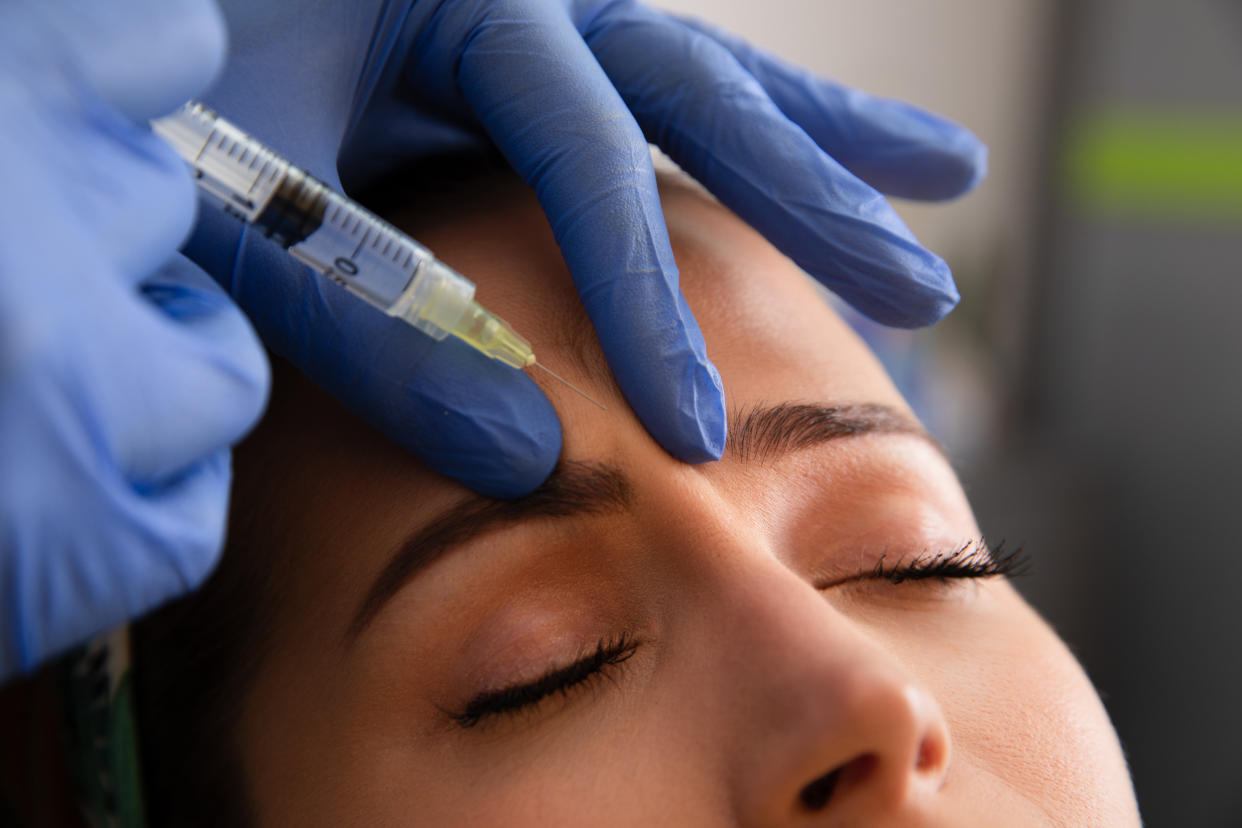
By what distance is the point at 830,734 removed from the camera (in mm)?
673

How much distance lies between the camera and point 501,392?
794mm

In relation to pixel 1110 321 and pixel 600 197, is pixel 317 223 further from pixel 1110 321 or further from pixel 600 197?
pixel 1110 321

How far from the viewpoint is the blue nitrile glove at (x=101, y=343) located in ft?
1.77

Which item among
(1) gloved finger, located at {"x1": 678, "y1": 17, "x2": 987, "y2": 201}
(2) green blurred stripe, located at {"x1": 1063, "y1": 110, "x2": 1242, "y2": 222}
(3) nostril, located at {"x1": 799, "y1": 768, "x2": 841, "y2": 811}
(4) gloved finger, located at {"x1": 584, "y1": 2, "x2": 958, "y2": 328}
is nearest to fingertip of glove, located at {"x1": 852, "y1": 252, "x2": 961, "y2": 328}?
(4) gloved finger, located at {"x1": 584, "y1": 2, "x2": 958, "y2": 328}

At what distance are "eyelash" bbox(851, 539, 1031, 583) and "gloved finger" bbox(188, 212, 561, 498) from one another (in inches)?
13.3

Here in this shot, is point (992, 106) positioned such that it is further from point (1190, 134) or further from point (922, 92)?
point (1190, 134)

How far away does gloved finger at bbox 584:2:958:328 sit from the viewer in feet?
3.08

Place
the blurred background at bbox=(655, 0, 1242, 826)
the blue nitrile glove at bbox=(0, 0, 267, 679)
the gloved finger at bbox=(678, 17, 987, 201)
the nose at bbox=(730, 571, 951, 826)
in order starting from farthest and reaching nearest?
the blurred background at bbox=(655, 0, 1242, 826), the gloved finger at bbox=(678, 17, 987, 201), the nose at bbox=(730, 571, 951, 826), the blue nitrile glove at bbox=(0, 0, 267, 679)

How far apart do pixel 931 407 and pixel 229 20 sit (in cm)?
209

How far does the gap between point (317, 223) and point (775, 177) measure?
0.44 metres

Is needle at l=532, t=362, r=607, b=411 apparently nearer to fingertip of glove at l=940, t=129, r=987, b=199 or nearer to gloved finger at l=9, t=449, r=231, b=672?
gloved finger at l=9, t=449, r=231, b=672

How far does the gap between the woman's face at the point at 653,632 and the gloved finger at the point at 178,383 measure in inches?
8.2

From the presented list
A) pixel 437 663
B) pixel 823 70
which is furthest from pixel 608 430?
pixel 823 70

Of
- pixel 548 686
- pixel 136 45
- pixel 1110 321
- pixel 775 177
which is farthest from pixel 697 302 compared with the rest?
pixel 1110 321
